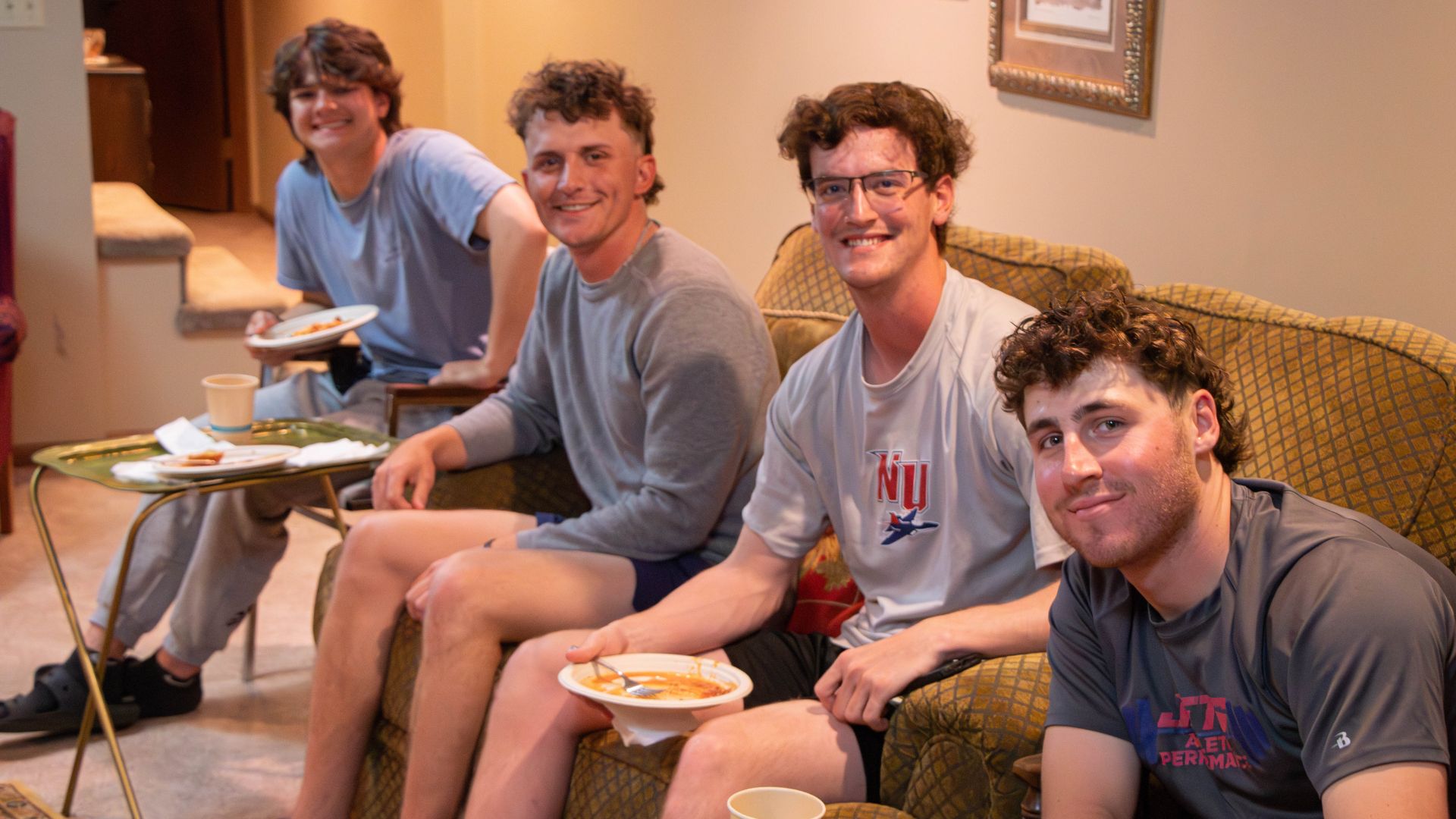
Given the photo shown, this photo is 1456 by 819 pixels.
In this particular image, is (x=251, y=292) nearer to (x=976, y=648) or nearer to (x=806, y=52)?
(x=806, y=52)

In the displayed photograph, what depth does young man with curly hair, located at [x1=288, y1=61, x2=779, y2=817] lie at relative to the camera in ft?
7.12

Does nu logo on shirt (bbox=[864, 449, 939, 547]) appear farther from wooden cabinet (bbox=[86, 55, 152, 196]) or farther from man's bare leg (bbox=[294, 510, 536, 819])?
wooden cabinet (bbox=[86, 55, 152, 196])

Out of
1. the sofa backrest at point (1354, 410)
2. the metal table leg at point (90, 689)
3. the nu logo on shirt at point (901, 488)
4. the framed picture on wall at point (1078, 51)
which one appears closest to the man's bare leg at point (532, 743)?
the nu logo on shirt at point (901, 488)

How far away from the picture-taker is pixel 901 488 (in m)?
1.94

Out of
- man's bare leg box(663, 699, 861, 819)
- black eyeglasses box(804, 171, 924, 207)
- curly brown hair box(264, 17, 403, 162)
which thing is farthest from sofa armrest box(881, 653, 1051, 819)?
curly brown hair box(264, 17, 403, 162)

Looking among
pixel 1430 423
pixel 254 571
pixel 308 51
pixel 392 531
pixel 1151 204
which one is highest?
pixel 308 51

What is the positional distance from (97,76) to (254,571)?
13.7 feet

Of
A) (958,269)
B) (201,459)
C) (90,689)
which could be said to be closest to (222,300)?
(90,689)

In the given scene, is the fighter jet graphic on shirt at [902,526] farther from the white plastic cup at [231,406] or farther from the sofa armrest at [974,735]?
the white plastic cup at [231,406]

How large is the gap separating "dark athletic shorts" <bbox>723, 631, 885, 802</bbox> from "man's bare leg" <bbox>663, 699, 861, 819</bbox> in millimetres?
186

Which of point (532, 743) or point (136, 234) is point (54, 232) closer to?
point (136, 234)

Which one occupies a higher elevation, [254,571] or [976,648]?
[976,648]

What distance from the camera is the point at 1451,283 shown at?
206cm

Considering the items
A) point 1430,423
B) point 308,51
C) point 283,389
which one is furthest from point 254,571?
point 1430,423
